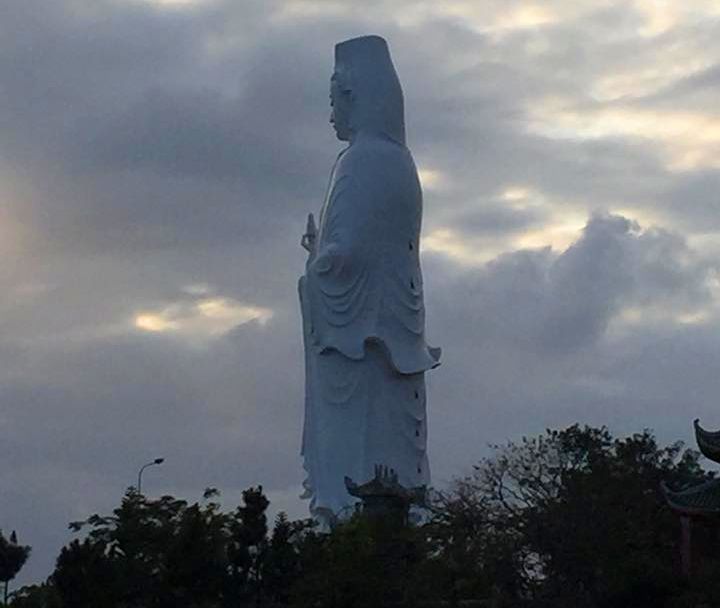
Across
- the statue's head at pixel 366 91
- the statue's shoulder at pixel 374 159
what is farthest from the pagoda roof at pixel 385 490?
the statue's head at pixel 366 91

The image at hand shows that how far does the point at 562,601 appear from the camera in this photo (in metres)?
19.6

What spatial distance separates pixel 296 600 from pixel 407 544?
152 cm

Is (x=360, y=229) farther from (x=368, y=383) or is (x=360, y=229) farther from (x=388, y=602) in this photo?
(x=388, y=602)

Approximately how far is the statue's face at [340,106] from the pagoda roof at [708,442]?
13.0m

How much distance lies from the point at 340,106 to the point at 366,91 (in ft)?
1.92

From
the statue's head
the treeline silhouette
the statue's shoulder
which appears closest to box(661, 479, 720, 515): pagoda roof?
the treeline silhouette

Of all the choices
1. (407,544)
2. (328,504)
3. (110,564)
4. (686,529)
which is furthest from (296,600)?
(328,504)

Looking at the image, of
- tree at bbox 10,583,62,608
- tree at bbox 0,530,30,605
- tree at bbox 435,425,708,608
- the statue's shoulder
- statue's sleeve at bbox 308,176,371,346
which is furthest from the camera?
tree at bbox 0,530,30,605

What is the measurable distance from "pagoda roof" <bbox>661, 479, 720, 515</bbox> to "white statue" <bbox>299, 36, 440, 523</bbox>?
939cm

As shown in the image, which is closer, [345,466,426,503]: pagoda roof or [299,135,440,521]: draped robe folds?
[345,466,426,503]: pagoda roof

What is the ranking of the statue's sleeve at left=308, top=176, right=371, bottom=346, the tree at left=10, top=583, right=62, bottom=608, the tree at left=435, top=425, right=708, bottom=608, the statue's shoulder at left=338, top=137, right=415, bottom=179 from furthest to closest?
the statue's shoulder at left=338, top=137, right=415, bottom=179 → the statue's sleeve at left=308, top=176, right=371, bottom=346 → the tree at left=10, top=583, right=62, bottom=608 → the tree at left=435, top=425, right=708, bottom=608

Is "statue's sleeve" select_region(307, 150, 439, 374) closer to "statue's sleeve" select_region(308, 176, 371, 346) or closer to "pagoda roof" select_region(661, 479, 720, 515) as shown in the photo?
"statue's sleeve" select_region(308, 176, 371, 346)

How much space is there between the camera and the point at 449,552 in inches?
801

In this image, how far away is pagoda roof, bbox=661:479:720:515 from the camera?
72.7 ft
